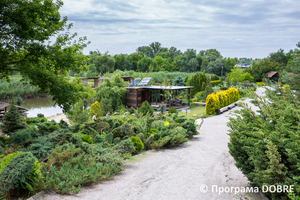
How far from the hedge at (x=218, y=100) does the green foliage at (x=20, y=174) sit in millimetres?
13983

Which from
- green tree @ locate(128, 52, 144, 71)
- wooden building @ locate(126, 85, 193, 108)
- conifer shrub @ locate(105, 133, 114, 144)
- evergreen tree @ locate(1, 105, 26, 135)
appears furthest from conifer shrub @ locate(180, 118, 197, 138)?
green tree @ locate(128, 52, 144, 71)

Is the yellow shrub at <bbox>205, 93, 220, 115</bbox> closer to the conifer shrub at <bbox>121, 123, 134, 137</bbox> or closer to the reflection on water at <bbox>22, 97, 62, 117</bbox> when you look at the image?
the conifer shrub at <bbox>121, 123, 134, 137</bbox>

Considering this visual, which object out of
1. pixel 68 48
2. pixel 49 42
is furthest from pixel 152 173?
pixel 49 42

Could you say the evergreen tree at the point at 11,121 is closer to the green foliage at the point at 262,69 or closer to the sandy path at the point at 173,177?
the sandy path at the point at 173,177

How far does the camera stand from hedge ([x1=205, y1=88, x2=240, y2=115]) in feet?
52.5

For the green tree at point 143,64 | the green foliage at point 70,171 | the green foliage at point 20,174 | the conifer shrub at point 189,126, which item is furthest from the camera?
the green tree at point 143,64

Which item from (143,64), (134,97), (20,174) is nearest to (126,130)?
(20,174)

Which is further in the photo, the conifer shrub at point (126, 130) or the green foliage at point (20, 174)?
the conifer shrub at point (126, 130)

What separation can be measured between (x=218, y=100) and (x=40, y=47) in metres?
13.4

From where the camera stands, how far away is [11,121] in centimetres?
672

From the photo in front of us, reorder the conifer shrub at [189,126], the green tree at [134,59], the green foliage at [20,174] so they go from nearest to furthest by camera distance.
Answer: the green foliage at [20,174], the conifer shrub at [189,126], the green tree at [134,59]

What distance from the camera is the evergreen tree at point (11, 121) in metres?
6.65

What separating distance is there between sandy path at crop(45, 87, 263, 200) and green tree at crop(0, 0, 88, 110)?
3572mm

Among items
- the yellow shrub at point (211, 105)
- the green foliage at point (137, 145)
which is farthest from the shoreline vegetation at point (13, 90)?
the green foliage at point (137, 145)
